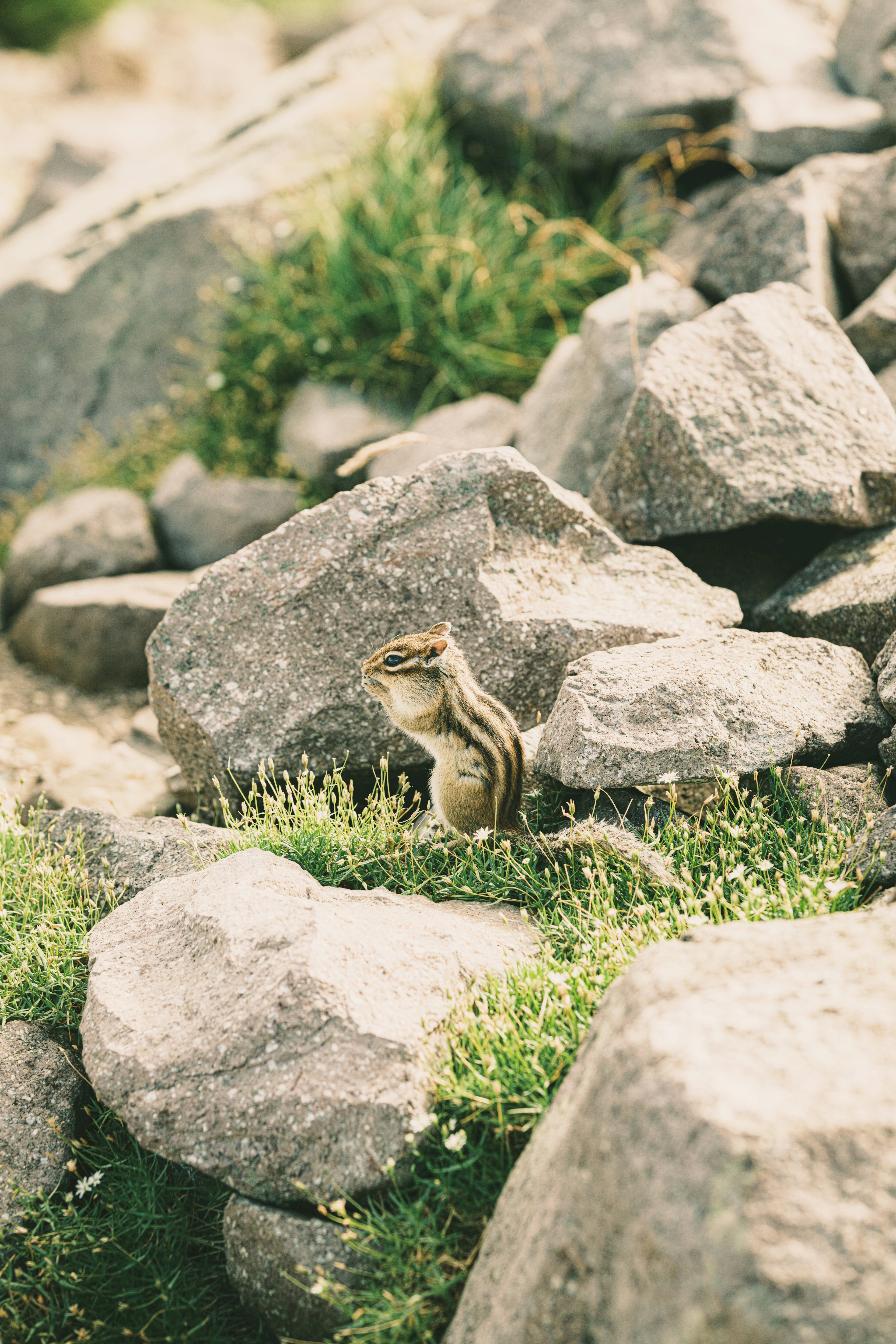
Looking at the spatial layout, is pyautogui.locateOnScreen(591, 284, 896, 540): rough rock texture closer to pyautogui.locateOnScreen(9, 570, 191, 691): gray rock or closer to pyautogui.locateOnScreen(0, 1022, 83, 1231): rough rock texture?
pyautogui.locateOnScreen(9, 570, 191, 691): gray rock

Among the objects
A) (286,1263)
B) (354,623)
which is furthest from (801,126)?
(286,1263)

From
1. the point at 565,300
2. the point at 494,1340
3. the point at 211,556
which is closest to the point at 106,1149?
the point at 494,1340

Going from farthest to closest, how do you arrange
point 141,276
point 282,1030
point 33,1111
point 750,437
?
point 141,276, point 750,437, point 33,1111, point 282,1030

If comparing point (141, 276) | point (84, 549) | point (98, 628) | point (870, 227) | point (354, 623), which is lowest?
point (98, 628)

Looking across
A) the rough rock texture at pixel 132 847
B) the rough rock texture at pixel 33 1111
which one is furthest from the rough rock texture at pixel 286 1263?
the rough rock texture at pixel 132 847

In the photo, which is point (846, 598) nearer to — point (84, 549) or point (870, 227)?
point (870, 227)

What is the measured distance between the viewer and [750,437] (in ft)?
17.3

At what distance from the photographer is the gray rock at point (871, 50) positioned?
25.3 feet

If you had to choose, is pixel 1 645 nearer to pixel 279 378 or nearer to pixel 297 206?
pixel 279 378

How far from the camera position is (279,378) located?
9172 mm

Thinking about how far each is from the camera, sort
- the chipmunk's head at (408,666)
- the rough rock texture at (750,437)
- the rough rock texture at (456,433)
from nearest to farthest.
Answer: the chipmunk's head at (408,666)
the rough rock texture at (750,437)
the rough rock texture at (456,433)

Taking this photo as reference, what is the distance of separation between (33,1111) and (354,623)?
2528 mm

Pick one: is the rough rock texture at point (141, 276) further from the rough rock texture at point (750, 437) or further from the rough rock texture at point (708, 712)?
the rough rock texture at point (708, 712)

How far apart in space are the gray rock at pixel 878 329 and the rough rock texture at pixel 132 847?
475 centimetres
